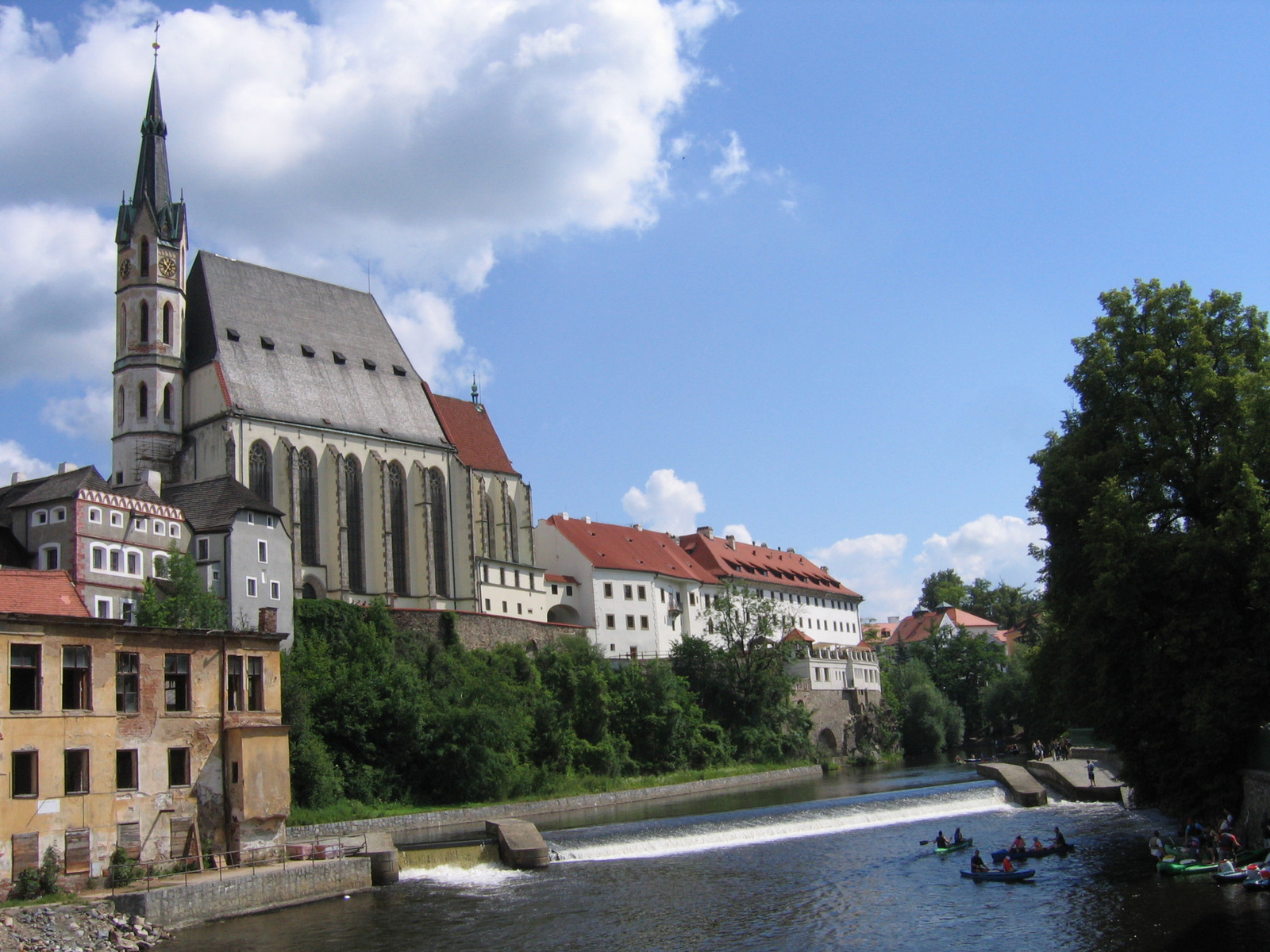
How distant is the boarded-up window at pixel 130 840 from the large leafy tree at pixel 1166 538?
89.0ft

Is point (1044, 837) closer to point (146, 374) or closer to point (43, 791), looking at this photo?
point (43, 791)

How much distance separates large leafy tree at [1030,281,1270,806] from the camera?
33500 millimetres

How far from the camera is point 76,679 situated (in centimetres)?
3344

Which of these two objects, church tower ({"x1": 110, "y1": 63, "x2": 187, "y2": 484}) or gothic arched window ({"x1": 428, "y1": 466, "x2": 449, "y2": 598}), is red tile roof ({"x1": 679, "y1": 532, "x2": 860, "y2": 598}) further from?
church tower ({"x1": 110, "y1": 63, "x2": 187, "y2": 484})

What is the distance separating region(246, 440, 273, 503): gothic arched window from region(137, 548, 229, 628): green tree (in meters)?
14.6

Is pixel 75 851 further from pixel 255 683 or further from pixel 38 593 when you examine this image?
pixel 255 683

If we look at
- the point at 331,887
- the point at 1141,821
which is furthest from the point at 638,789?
the point at 331,887

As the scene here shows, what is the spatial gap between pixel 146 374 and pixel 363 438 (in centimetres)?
1395

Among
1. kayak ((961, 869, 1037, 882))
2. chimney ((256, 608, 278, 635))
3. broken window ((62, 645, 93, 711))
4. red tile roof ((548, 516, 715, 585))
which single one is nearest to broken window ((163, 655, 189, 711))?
broken window ((62, 645, 93, 711))

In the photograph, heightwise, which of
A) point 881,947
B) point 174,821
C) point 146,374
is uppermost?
point 146,374

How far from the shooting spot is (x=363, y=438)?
267ft

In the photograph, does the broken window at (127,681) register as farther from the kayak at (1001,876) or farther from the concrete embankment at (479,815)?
the kayak at (1001,876)

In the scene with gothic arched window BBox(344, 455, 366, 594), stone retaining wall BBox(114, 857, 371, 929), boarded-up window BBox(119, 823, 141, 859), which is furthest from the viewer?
gothic arched window BBox(344, 455, 366, 594)

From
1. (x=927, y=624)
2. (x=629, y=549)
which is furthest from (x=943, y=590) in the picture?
(x=629, y=549)
